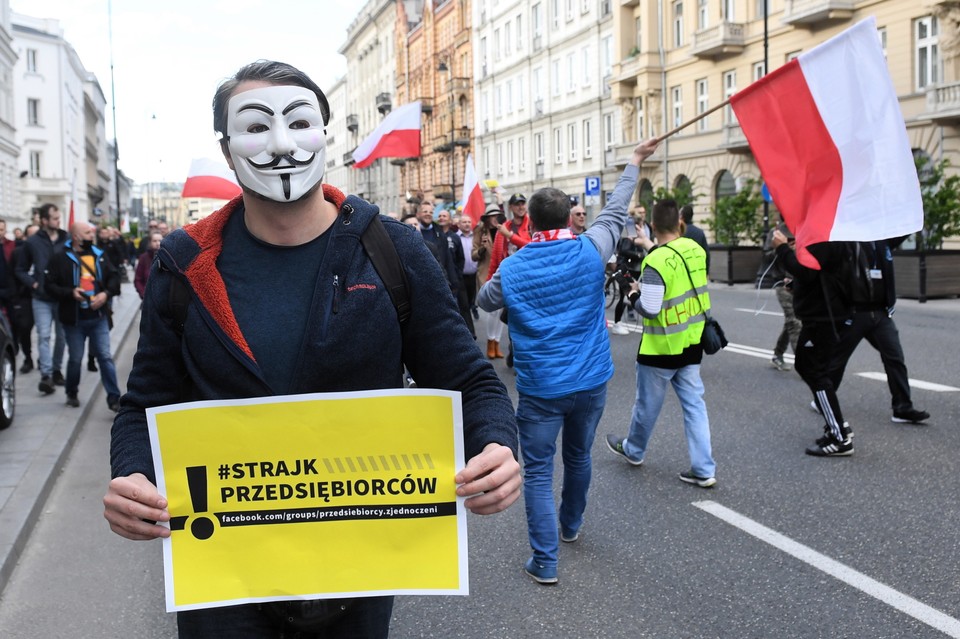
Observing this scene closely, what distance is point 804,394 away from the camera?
9.44m

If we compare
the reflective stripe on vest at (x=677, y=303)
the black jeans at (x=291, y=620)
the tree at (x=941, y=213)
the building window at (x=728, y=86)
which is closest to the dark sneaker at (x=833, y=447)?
the reflective stripe on vest at (x=677, y=303)

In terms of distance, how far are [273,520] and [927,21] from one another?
3159 cm

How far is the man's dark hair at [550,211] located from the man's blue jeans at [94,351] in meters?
5.82

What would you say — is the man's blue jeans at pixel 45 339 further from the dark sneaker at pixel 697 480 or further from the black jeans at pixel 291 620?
the black jeans at pixel 291 620

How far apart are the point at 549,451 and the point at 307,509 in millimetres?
2998

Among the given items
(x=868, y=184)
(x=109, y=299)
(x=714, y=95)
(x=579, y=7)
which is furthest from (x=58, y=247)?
(x=579, y=7)

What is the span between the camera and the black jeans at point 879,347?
7.16 m

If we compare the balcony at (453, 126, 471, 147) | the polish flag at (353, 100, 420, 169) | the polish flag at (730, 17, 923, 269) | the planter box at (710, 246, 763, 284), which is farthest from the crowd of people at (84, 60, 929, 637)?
the balcony at (453, 126, 471, 147)

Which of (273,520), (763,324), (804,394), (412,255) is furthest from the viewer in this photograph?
(763,324)

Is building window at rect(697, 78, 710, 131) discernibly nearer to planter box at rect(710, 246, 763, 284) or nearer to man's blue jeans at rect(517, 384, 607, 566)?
planter box at rect(710, 246, 763, 284)

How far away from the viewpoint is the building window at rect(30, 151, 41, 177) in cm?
7238

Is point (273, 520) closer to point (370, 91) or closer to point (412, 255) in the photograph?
point (412, 255)

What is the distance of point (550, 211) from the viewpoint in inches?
192

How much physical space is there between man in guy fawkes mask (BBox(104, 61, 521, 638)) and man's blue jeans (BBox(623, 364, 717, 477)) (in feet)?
13.9
